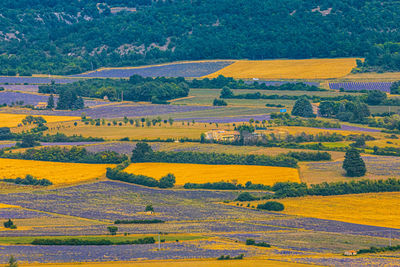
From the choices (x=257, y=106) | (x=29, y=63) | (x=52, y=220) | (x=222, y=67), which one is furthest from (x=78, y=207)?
(x=29, y=63)

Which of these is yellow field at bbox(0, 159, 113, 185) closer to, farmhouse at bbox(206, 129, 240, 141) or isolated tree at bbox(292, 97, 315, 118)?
farmhouse at bbox(206, 129, 240, 141)

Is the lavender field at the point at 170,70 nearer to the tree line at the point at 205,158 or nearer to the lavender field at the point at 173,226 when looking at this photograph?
the tree line at the point at 205,158

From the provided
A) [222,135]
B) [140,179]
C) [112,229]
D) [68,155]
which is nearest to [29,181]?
[68,155]

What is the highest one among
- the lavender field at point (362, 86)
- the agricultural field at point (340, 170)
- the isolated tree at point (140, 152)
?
the lavender field at point (362, 86)

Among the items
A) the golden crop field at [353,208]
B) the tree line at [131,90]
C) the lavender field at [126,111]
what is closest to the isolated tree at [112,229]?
the golden crop field at [353,208]

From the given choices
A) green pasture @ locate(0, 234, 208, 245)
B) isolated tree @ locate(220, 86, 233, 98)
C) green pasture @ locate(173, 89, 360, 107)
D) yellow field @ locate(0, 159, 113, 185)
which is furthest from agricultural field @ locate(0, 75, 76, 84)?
green pasture @ locate(0, 234, 208, 245)
